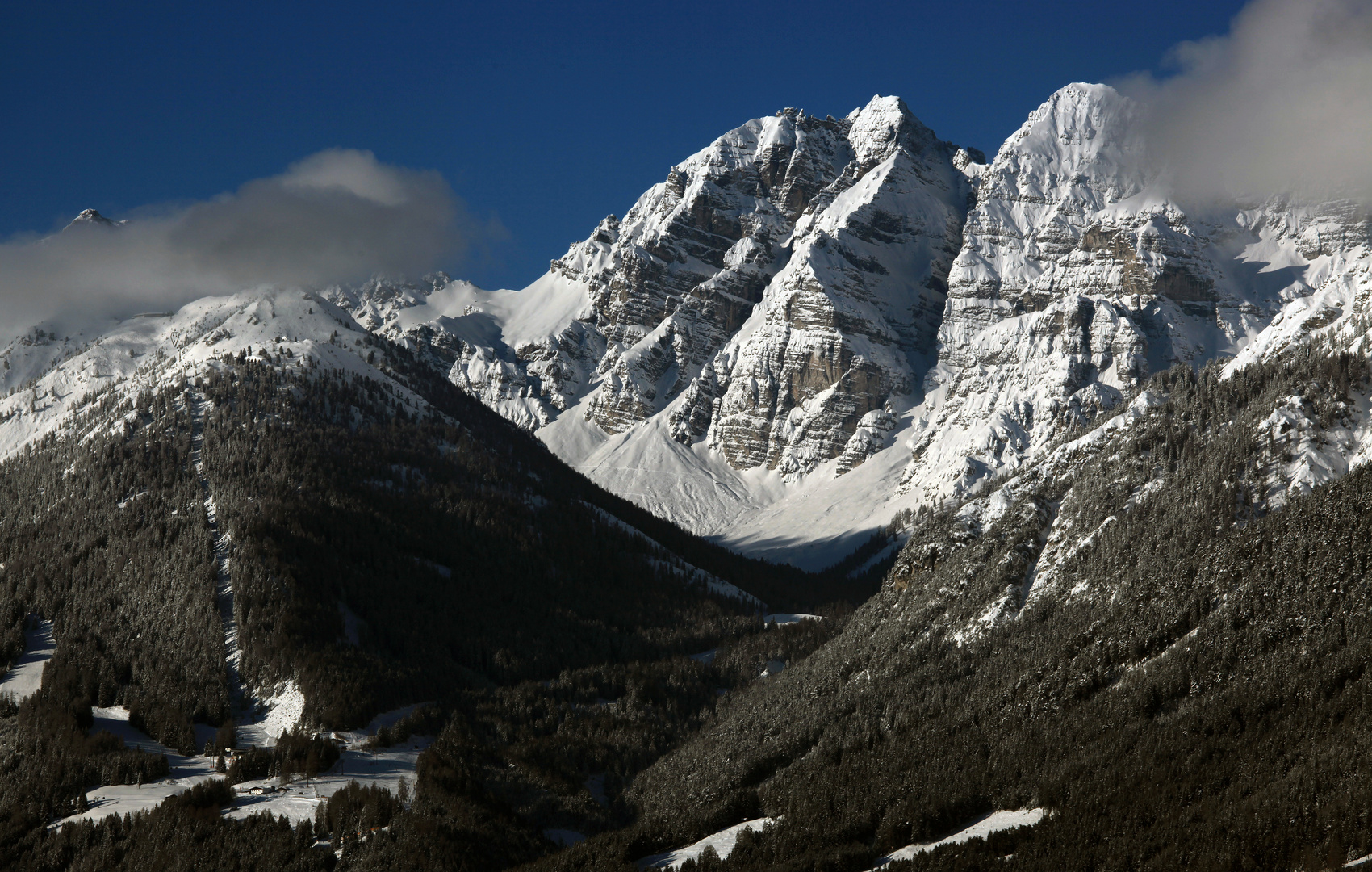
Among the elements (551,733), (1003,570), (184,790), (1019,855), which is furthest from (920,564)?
(184,790)

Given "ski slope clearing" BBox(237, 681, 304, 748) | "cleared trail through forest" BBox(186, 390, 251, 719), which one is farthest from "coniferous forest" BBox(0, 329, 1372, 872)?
"ski slope clearing" BBox(237, 681, 304, 748)

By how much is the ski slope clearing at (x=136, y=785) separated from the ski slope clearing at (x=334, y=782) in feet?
20.0

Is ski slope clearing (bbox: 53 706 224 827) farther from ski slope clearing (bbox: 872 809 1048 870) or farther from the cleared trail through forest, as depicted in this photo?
ski slope clearing (bbox: 872 809 1048 870)

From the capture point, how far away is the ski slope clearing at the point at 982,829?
77.8 m

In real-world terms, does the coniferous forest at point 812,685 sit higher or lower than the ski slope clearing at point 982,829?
higher

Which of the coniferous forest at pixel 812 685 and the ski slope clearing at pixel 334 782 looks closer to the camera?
the coniferous forest at pixel 812 685

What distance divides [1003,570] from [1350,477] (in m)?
34.0

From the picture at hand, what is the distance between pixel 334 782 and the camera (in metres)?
116

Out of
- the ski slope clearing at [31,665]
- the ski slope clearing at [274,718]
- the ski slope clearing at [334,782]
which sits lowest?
the ski slope clearing at [334,782]

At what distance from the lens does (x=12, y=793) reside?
114000 mm

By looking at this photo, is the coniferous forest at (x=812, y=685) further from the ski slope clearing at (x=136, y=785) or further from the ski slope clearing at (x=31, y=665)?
the ski slope clearing at (x=31, y=665)

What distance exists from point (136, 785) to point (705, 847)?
6016 centimetres

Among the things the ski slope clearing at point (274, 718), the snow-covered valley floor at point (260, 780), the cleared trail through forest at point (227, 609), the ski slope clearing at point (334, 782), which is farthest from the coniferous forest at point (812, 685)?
the ski slope clearing at point (334, 782)

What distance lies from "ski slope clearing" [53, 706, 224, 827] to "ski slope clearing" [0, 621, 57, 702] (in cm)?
1304
